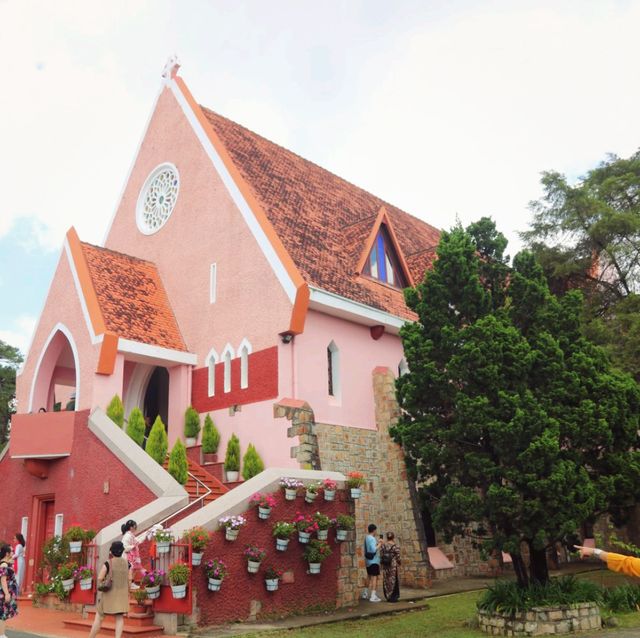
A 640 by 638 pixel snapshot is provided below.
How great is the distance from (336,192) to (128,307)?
8.91 meters

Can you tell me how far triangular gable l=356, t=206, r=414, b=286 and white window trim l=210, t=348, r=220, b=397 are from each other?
4582 mm

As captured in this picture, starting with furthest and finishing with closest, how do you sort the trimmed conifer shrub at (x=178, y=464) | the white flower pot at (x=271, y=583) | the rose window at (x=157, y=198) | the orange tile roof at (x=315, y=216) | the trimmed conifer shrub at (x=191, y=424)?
the rose window at (x=157, y=198) → the orange tile roof at (x=315, y=216) → the trimmed conifer shrub at (x=191, y=424) → the trimmed conifer shrub at (x=178, y=464) → the white flower pot at (x=271, y=583)

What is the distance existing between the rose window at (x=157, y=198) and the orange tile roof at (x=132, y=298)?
1.54 m

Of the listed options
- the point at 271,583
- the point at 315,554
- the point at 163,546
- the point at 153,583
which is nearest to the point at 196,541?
the point at 163,546

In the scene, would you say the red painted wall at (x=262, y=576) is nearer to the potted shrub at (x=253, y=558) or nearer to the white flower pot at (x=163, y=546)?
the potted shrub at (x=253, y=558)

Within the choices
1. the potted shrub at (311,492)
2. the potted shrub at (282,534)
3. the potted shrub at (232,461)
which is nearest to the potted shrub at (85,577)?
the potted shrub at (282,534)

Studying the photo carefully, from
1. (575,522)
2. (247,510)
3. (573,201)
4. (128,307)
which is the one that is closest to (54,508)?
(128,307)

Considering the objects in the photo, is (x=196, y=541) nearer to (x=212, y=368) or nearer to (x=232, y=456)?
(x=232, y=456)

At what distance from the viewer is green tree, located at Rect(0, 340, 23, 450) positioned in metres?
32.2

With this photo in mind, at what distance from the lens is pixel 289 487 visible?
12656 millimetres

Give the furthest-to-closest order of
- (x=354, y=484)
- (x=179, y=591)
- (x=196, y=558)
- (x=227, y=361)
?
(x=227, y=361) < (x=354, y=484) < (x=196, y=558) < (x=179, y=591)

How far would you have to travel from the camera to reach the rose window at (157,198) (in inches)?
857

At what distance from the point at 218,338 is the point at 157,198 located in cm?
638

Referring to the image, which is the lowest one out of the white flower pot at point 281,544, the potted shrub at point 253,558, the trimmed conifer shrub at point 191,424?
the potted shrub at point 253,558
